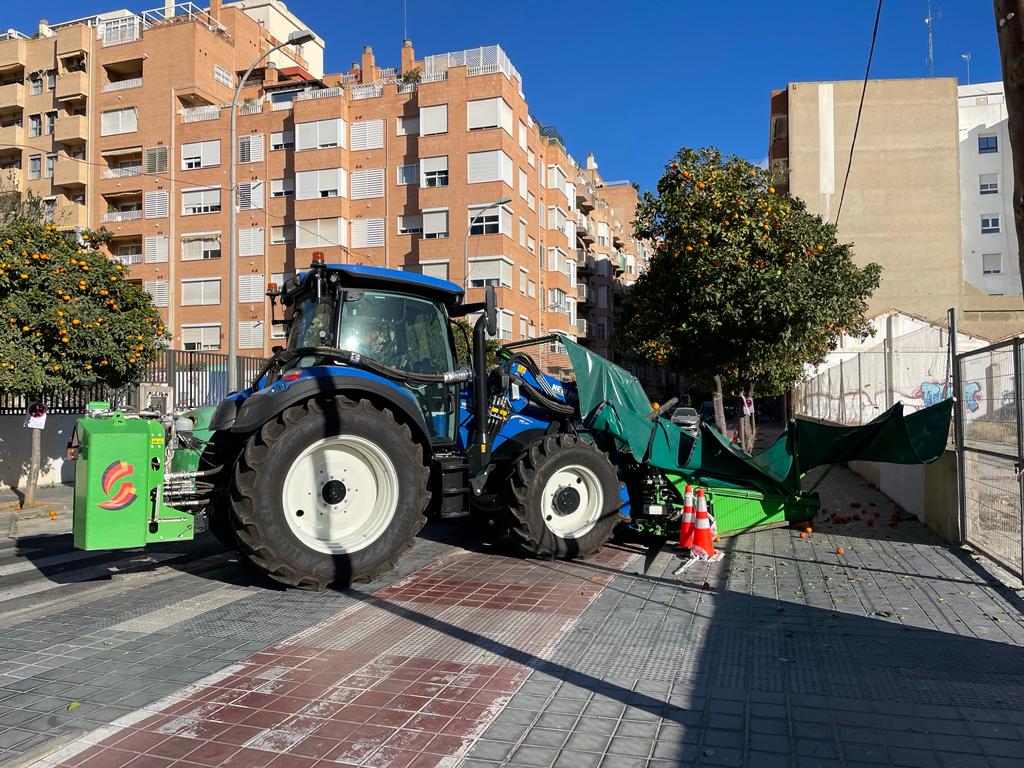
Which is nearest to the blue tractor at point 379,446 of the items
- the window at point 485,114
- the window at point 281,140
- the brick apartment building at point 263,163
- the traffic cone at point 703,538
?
the traffic cone at point 703,538

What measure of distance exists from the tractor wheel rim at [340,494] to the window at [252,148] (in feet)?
135

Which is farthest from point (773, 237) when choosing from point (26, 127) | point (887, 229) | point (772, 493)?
point (26, 127)

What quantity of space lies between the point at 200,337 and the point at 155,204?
820 centimetres

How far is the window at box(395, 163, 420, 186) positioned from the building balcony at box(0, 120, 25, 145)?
24.9 meters

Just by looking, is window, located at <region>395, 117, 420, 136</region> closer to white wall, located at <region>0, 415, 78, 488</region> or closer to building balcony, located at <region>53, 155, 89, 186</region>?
building balcony, located at <region>53, 155, 89, 186</region>

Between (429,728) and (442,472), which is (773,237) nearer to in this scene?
(442,472)

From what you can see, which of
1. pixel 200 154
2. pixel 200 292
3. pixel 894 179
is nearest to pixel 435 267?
pixel 200 292

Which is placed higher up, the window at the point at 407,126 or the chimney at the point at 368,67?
the chimney at the point at 368,67

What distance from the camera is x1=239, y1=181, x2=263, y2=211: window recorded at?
142 feet

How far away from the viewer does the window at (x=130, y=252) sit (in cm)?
4494

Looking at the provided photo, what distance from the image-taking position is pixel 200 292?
4338 centimetres

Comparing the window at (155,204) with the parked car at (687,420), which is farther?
the window at (155,204)

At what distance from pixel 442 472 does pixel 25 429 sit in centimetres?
1162

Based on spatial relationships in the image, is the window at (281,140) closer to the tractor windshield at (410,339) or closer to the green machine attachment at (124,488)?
the tractor windshield at (410,339)
